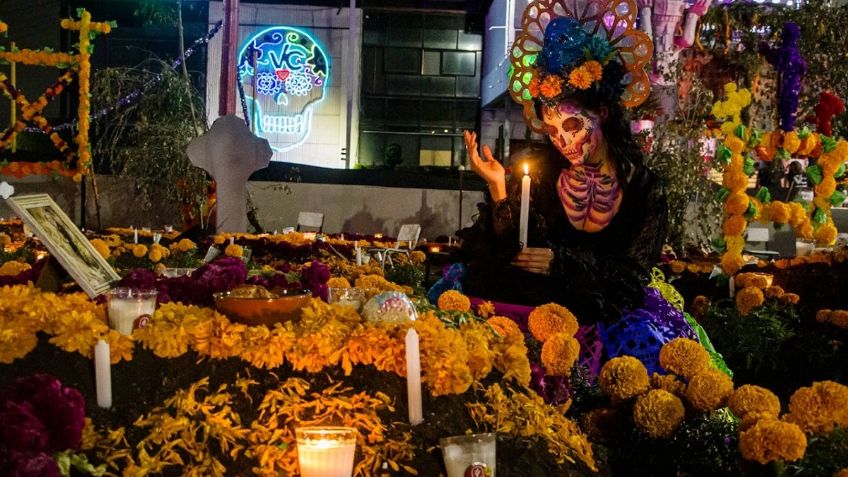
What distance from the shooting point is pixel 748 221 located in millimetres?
Answer: 8430

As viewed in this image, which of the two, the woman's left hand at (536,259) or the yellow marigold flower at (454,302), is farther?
the woman's left hand at (536,259)

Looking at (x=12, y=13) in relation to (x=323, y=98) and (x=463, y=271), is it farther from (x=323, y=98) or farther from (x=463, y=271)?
(x=463, y=271)

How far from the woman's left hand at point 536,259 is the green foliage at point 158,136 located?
992cm

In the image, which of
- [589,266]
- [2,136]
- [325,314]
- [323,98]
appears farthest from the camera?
[323,98]

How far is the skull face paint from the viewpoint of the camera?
14.0 feet

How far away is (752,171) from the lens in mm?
8297

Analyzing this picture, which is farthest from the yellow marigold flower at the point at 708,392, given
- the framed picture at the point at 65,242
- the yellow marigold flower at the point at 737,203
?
the yellow marigold flower at the point at 737,203

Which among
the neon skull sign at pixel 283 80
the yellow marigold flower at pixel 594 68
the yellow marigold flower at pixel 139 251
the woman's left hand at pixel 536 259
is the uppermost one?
the neon skull sign at pixel 283 80

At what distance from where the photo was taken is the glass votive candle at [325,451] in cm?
225

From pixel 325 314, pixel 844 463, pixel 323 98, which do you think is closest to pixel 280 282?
pixel 325 314

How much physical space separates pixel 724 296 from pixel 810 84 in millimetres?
12203

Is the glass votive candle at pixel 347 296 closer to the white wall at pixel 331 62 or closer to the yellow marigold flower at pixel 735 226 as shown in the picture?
the yellow marigold flower at pixel 735 226

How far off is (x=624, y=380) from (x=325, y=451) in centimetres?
121

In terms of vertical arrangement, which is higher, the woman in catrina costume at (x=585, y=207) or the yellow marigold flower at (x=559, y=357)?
the woman in catrina costume at (x=585, y=207)
